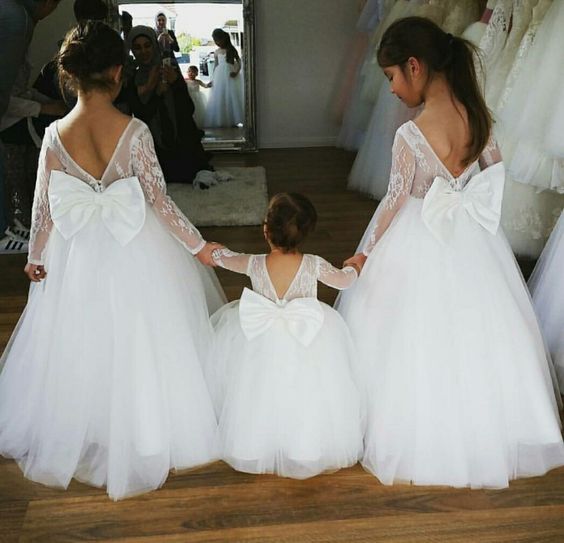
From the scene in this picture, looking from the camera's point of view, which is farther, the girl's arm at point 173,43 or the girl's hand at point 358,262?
the girl's arm at point 173,43

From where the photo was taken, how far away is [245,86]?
20.3 feet

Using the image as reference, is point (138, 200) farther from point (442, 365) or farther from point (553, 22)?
point (553, 22)

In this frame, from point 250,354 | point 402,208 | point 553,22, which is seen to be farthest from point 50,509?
point 553,22

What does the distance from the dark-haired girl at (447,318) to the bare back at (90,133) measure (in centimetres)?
74

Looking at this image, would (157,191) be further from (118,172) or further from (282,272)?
(282,272)

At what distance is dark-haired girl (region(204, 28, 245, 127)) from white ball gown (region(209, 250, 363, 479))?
4.36m

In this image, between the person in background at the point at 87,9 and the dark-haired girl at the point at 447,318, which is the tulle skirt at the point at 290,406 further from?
the person in background at the point at 87,9

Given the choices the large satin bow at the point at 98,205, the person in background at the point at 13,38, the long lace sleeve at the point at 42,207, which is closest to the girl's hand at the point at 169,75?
the person in background at the point at 13,38

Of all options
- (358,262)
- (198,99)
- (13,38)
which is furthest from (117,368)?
(198,99)

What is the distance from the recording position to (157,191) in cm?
199

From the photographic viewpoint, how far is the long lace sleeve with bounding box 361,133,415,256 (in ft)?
6.39

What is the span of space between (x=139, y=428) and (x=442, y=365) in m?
0.86

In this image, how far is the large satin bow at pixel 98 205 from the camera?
1893mm

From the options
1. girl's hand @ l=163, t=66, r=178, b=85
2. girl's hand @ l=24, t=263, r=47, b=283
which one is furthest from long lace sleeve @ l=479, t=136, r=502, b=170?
girl's hand @ l=163, t=66, r=178, b=85
